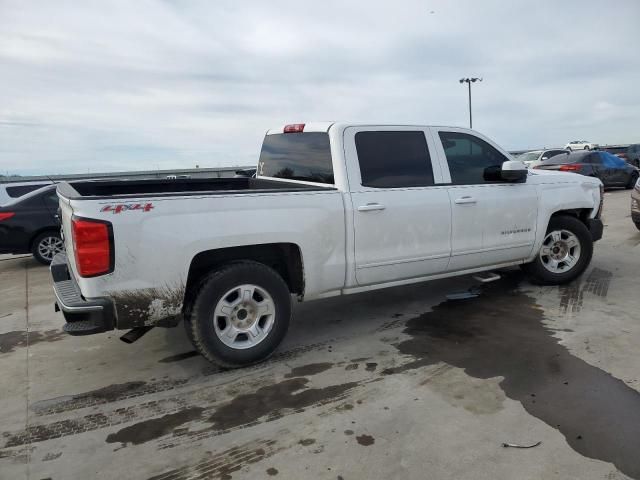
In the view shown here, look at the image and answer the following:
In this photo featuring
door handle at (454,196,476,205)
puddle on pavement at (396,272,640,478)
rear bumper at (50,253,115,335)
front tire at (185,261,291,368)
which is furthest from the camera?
door handle at (454,196,476,205)

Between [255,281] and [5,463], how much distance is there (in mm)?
1884

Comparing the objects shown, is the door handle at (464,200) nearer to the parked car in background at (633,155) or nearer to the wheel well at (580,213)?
the wheel well at (580,213)

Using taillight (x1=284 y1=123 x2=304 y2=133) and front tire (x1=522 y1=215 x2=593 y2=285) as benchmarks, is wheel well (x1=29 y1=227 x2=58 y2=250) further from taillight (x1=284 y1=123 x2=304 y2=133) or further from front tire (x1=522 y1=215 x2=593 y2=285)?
front tire (x1=522 y1=215 x2=593 y2=285)

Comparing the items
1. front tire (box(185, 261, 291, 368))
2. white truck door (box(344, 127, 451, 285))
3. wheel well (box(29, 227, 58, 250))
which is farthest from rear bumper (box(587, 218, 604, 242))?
wheel well (box(29, 227, 58, 250))

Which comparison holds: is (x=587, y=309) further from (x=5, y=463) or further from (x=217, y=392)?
(x=5, y=463)

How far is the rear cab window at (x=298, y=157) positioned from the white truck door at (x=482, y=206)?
1197 millimetres

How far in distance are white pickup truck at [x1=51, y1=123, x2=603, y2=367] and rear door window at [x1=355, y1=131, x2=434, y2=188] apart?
0.01 metres

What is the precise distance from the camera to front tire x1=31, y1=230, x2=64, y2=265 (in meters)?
8.52

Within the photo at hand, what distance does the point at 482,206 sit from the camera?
4.86 metres

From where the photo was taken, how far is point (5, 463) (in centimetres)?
273

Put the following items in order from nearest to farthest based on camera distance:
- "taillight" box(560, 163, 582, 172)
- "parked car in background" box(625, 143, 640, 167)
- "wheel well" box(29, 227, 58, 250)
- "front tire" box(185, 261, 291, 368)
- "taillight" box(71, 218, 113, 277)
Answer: "taillight" box(71, 218, 113, 277) → "front tire" box(185, 261, 291, 368) → "wheel well" box(29, 227, 58, 250) → "taillight" box(560, 163, 582, 172) → "parked car in background" box(625, 143, 640, 167)

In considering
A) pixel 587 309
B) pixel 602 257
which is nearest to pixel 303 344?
pixel 587 309

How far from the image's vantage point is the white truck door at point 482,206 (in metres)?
4.76

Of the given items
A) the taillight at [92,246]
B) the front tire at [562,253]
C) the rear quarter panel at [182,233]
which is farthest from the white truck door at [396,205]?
the taillight at [92,246]
